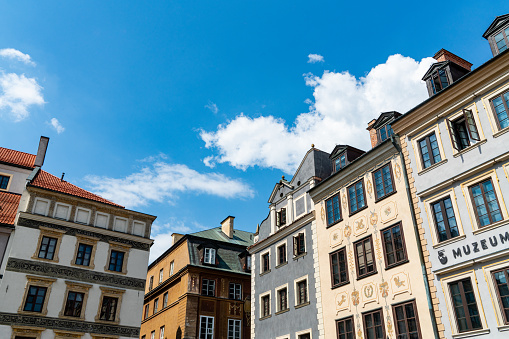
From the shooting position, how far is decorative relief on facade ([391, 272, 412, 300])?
1916 cm

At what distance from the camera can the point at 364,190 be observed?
23344mm

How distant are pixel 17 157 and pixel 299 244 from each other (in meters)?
29.2

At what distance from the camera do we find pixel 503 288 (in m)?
15.5

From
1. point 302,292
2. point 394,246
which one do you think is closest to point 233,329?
point 302,292

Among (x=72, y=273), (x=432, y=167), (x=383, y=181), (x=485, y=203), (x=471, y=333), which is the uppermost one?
(x=383, y=181)

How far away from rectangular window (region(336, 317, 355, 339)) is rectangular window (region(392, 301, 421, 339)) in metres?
2.88

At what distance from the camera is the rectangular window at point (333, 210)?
2494 cm

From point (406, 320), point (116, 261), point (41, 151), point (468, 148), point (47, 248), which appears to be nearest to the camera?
point (468, 148)

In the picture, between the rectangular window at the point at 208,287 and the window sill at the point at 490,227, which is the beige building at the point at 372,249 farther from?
the rectangular window at the point at 208,287

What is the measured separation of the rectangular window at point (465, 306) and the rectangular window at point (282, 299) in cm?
1215

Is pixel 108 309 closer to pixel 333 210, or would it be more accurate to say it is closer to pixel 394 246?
pixel 333 210

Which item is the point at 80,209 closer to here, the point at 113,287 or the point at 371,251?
the point at 113,287

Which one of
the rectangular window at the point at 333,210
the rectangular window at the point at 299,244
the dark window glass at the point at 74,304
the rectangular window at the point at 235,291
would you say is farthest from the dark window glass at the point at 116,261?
the rectangular window at the point at 333,210

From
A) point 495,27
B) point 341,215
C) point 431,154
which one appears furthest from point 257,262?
point 495,27
